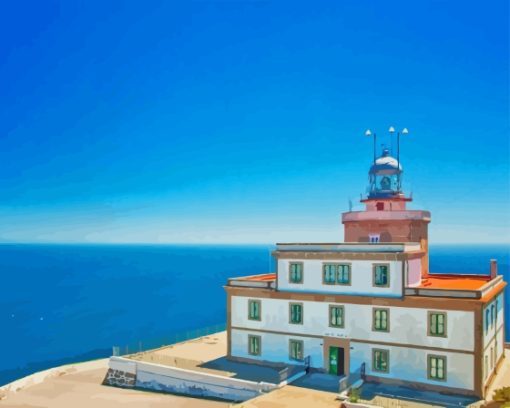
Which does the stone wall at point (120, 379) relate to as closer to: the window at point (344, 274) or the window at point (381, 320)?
the window at point (344, 274)

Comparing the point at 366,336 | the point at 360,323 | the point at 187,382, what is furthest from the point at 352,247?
the point at 187,382

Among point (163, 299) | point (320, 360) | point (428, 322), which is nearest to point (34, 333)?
point (163, 299)

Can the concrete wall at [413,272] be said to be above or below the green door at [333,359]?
above

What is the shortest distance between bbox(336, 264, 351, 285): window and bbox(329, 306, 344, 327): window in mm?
1640

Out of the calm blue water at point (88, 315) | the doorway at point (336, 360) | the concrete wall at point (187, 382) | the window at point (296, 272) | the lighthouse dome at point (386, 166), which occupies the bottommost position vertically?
the calm blue water at point (88, 315)

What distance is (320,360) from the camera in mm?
32656

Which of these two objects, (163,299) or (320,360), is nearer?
(320,360)

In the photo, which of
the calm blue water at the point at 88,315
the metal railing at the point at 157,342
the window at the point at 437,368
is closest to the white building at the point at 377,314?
the window at the point at 437,368

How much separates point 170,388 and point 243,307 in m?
7.36

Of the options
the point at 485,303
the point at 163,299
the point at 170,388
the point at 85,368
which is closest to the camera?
the point at 485,303

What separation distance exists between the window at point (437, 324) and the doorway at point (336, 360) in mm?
5902

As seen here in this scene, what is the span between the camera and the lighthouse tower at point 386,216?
37.5m

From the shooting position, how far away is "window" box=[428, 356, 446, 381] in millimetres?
28625

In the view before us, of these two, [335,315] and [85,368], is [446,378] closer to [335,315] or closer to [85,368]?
[335,315]
